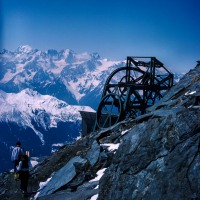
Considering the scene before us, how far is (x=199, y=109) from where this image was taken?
22.1 feet

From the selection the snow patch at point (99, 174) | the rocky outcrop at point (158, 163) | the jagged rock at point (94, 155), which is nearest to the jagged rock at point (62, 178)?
the jagged rock at point (94, 155)

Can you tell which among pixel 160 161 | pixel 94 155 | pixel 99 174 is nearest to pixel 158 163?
pixel 160 161

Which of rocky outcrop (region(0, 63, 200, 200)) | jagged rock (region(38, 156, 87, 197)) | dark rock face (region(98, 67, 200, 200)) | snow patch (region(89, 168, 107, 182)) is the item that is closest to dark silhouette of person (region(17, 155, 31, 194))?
jagged rock (region(38, 156, 87, 197))

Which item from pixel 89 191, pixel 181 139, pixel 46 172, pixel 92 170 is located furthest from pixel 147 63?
pixel 181 139

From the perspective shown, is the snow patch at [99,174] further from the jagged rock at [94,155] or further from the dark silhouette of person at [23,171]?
the dark silhouette of person at [23,171]

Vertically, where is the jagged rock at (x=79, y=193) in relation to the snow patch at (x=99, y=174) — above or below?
below

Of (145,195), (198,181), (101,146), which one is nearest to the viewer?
(198,181)

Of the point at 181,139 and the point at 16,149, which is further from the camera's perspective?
the point at 16,149

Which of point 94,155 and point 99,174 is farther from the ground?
point 94,155

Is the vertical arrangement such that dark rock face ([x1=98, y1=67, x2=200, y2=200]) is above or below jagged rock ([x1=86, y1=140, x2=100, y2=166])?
above

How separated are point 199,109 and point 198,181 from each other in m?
1.78

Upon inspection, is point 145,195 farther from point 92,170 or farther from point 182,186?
point 92,170

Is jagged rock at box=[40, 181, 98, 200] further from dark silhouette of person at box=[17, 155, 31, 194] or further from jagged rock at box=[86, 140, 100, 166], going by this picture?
dark silhouette of person at box=[17, 155, 31, 194]

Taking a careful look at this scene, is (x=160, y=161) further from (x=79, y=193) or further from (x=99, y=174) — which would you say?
(x=99, y=174)
